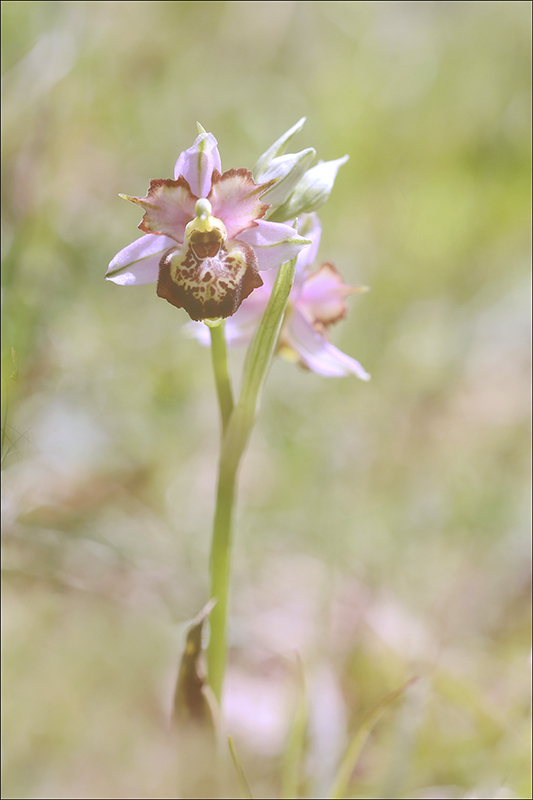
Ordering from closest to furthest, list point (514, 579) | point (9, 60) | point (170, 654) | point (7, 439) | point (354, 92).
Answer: point (7, 439), point (170, 654), point (514, 579), point (9, 60), point (354, 92)

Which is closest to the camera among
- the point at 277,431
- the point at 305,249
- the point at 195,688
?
the point at 195,688

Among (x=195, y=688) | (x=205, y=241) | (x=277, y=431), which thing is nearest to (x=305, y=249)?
(x=205, y=241)

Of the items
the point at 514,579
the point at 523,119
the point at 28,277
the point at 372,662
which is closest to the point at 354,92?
the point at 523,119

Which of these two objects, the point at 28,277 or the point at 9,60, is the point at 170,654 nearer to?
the point at 28,277

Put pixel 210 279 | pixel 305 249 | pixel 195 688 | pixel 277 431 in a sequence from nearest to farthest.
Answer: pixel 210 279
pixel 195 688
pixel 305 249
pixel 277 431

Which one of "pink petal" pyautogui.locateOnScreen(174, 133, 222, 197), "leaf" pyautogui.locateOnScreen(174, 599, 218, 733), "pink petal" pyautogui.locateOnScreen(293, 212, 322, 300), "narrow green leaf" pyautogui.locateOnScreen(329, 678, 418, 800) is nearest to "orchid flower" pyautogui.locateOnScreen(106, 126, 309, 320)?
"pink petal" pyautogui.locateOnScreen(174, 133, 222, 197)

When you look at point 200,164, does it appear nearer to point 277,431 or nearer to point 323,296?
point 323,296
